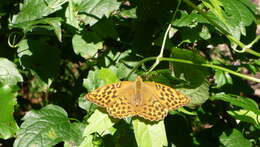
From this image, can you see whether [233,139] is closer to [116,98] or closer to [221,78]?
[221,78]

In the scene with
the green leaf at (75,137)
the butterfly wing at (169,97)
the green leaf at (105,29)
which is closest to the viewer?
the butterfly wing at (169,97)

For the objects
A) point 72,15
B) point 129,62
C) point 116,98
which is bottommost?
point 129,62

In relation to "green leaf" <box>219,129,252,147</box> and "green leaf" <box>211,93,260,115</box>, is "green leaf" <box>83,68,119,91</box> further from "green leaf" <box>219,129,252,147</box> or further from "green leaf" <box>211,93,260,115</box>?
"green leaf" <box>219,129,252,147</box>

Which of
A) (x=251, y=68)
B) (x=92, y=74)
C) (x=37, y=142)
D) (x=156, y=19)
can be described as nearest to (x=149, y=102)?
(x=92, y=74)

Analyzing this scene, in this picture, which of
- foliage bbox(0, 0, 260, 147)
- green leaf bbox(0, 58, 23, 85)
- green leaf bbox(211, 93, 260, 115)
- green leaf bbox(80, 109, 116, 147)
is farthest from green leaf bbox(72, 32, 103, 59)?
green leaf bbox(211, 93, 260, 115)

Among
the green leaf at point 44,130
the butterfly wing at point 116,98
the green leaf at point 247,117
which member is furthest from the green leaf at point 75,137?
the green leaf at point 247,117

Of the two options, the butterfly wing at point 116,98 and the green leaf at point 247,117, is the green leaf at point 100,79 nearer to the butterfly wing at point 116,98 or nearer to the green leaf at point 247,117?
the butterfly wing at point 116,98

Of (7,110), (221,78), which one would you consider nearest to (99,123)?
(7,110)
